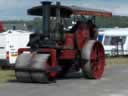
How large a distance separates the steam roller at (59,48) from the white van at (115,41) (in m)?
23.5

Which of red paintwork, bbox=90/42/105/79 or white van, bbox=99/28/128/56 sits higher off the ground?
red paintwork, bbox=90/42/105/79

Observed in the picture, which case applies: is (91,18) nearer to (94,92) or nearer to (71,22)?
(71,22)

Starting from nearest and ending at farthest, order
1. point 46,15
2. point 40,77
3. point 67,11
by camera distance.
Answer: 1. point 40,77
2. point 67,11
3. point 46,15

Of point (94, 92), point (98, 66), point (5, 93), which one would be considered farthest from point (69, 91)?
point (98, 66)

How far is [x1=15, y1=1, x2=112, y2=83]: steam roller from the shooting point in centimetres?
1986

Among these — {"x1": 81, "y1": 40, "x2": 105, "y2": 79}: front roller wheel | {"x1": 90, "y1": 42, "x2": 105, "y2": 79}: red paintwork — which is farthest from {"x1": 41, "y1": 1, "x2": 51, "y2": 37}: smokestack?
{"x1": 90, "y1": 42, "x2": 105, "y2": 79}: red paintwork

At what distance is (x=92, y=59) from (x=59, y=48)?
2113mm

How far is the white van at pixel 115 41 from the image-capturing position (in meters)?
46.9

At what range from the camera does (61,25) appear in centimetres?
2141

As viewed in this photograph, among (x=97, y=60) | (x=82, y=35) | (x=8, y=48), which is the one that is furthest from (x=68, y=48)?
(x=8, y=48)

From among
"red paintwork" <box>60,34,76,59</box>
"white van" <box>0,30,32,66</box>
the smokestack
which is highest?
the smokestack

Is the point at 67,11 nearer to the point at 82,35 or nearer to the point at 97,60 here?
the point at 82,35

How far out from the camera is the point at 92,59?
22234mm

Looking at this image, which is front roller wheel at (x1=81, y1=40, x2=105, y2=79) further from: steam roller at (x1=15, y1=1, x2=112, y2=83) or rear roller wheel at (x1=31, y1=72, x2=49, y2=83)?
rear roller wheel at (x1=31, y1=72, x2=49, y2=83)
